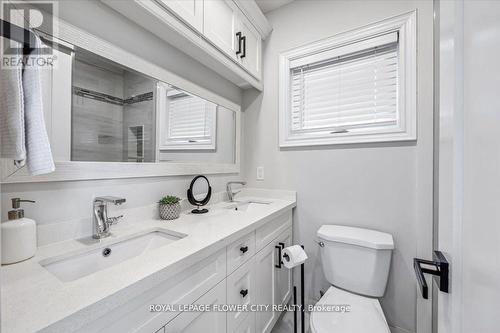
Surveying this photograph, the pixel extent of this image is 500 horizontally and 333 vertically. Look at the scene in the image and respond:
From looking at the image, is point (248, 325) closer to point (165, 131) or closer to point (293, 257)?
point (293, 257)

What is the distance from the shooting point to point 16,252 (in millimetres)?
646

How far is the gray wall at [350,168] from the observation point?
4.36 feet

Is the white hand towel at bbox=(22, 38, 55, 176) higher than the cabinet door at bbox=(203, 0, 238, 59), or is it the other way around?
the cabinet door at bbox=(203, 0, 238, 59)

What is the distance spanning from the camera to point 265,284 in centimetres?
128

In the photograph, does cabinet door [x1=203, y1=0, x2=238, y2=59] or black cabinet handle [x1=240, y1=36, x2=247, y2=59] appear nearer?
cabinet door [x1=203, y1=0, x2=238, y2=59]

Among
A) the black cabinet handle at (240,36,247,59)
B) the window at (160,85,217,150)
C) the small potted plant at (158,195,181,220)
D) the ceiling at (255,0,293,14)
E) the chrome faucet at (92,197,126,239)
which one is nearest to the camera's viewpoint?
the chrome faucet at (92,197,126,239)

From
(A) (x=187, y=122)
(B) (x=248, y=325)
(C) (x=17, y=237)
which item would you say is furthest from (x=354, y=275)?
(C) (x=17, y=237)

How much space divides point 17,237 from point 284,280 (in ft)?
4.80

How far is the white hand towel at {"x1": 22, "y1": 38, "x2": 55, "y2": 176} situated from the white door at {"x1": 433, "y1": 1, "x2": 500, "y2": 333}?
103cm

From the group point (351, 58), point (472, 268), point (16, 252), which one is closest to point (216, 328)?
point (16, 252)

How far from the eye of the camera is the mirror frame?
29.6 inches

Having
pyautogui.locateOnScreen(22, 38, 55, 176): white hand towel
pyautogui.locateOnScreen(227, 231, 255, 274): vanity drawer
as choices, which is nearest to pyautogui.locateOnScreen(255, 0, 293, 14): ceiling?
pyautogui.locateOnScreen(22, 38, 55, 176): white hand towel

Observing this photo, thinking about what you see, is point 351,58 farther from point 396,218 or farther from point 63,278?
point 63,278

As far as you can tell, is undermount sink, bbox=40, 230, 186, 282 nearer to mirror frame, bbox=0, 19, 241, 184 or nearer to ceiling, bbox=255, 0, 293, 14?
mirror frame, bbox=0, 19, 241, 184
